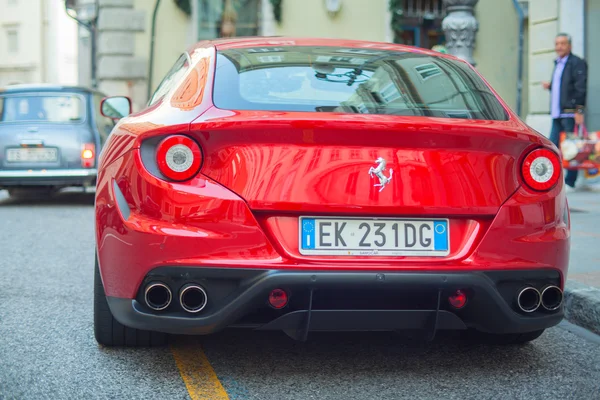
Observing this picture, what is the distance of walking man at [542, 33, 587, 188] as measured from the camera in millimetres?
12078

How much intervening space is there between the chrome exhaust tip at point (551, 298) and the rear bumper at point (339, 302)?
5 cm

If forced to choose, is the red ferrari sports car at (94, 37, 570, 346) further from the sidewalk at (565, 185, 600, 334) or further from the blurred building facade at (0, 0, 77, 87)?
the blurred building facade at (0, 0, 77, 87)

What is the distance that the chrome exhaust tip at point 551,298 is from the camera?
3750 mm

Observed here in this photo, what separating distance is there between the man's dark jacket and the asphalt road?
24.9 feet

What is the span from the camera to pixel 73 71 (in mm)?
60469

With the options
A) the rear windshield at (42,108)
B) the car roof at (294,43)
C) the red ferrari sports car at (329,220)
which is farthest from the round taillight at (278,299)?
the rear windshield at (42,108)

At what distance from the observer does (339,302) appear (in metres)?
3.57

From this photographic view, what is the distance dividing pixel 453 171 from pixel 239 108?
820 mm

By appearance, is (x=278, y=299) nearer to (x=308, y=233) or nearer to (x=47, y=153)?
(x=308, y=233)

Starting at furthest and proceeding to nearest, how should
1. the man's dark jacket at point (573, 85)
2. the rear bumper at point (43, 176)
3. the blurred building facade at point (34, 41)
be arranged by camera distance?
the blurred building facade at point (34, 41), the man's dark jacket at point (573, 85), the rear bumper at point (43, 176)

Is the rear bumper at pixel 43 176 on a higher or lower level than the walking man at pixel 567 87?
lower

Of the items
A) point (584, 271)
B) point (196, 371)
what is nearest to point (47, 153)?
point (584, 271)

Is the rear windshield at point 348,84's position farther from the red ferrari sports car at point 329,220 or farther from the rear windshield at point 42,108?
the rear windshield at point 42,108

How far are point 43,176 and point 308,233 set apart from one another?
8.82m
